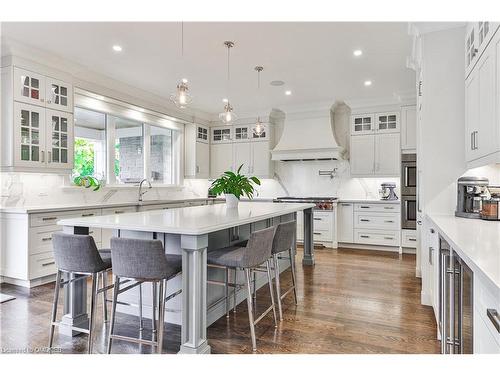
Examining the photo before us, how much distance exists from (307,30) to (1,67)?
344 cm

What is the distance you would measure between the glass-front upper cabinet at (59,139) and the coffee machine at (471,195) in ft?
14.6

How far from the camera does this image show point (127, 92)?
17.8 ft

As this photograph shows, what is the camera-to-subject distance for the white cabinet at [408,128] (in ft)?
18.2

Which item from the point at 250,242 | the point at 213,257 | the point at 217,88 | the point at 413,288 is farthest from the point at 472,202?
the point at 217,88

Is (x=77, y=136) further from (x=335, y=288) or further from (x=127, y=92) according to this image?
(x=335, y=288)

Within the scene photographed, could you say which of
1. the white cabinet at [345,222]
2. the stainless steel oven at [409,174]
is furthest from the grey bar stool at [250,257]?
the white cabinet at [345,222]

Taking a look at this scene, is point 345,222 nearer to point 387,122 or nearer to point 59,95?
point 387,122

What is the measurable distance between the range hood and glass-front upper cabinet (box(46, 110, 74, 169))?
149 inches

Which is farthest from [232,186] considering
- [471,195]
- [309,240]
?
[471,195]

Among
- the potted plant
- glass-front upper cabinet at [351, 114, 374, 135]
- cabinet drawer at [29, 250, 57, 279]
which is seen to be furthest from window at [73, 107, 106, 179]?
glass-front upper cabinet at [351, 114, 374, 135]

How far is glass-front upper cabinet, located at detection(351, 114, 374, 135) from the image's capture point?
6.32 m

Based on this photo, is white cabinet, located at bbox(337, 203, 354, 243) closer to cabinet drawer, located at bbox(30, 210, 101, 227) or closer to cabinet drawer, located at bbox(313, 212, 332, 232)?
cabinet drawer, located at bbox(313, 212, 332, 232)


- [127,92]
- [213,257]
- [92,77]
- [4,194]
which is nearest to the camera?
[213,257]

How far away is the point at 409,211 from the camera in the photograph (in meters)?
5.62
